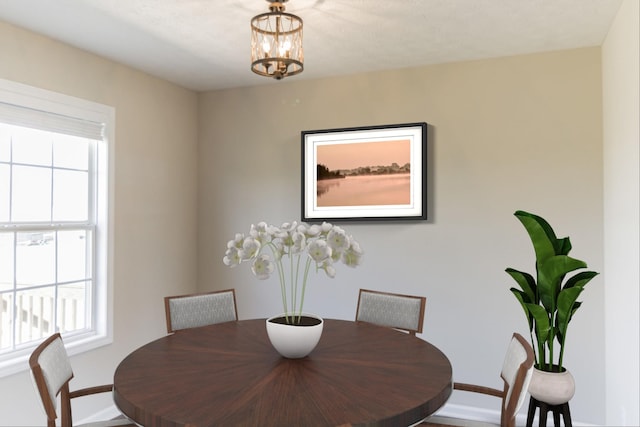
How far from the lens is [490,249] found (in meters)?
3.47

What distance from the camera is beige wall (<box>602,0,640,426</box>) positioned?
2316 mm

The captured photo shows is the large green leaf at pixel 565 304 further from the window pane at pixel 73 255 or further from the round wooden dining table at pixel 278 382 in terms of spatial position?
the window pane at pixel 73 255

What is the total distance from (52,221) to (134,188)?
2.24 feet

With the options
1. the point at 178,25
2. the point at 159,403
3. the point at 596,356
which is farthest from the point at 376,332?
the point at 178,25

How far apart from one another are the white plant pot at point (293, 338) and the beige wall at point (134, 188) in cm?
192

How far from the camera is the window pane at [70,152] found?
126 inches

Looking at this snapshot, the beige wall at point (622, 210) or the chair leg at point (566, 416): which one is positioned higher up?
the beige wall at point (622, 210)

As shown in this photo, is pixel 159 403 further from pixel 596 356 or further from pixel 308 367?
pixel 596 356

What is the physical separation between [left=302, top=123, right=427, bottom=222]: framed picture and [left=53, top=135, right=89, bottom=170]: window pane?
1.70 m

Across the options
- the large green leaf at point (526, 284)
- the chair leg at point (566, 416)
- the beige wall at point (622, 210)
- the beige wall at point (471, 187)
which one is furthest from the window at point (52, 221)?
the beige wall at point (622, 210)

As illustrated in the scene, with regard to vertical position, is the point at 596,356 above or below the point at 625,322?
below

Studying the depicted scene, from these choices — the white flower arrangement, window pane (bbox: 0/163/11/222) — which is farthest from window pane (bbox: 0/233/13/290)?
the white flower arrangement

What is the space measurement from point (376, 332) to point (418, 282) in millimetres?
1314

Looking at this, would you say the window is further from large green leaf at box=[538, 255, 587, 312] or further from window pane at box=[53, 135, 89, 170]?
large green leaf at box=[538, 255, 587, 312]
